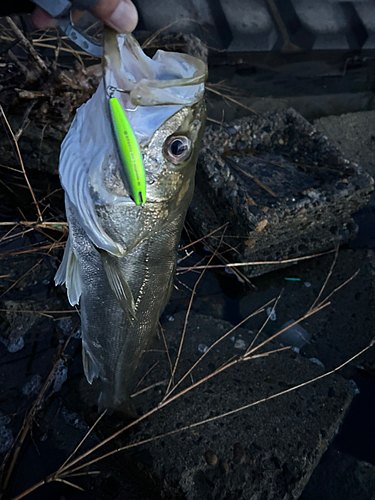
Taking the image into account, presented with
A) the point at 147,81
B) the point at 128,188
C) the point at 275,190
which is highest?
the point at 147,81

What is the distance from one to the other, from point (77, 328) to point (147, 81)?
2.00m

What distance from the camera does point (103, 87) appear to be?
4.16ft

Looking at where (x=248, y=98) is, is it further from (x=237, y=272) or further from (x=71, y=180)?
(x=71, y=180)

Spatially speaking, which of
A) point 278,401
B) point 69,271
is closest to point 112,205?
point 69,271

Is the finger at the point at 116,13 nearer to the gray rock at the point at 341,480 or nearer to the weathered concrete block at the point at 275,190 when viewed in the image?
the weathered concrete block at the point at 275,190

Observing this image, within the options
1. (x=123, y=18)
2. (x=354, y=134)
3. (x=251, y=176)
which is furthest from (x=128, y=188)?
(x=354, y=134)

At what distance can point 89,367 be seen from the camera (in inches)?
78.7

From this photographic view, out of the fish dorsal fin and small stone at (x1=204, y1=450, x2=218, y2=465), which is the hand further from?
small stone at (x1=204, y1=450, x2=218, y2=465)

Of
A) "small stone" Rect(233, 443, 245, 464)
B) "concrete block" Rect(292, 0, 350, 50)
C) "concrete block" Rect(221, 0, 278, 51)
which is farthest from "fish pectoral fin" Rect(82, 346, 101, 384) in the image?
"concrete block" Rect(292, 0, 350, 50)

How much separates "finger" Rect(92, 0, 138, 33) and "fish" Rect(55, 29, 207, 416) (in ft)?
0.11

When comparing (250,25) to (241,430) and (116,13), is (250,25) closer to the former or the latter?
(116,13)

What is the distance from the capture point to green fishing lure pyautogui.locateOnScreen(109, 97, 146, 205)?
3.90ft

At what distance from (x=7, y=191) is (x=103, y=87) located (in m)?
2.65

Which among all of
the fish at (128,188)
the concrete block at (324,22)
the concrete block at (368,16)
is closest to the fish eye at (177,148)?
the fish at (128,188)
